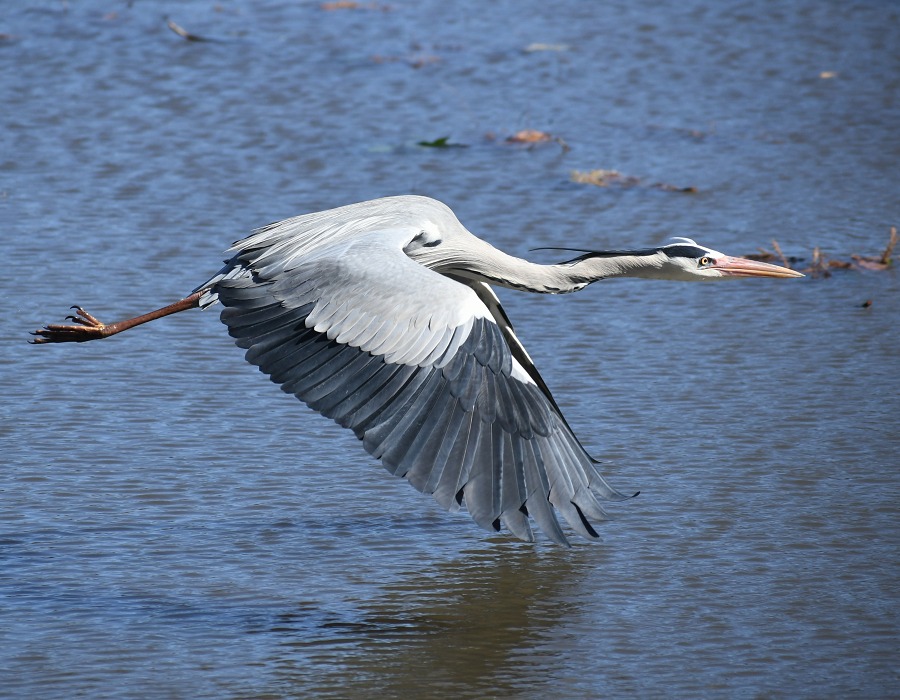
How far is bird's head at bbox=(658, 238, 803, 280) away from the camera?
6.11 meters

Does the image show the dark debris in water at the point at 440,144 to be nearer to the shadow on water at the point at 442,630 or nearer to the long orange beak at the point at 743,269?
the long orange beak at the point at 743,269

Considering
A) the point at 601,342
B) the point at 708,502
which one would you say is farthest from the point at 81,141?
the point at 708,502

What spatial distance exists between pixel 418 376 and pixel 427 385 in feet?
0.15

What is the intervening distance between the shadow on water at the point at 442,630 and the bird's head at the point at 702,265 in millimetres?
1391

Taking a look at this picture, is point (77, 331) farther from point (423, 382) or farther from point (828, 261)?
point (828, 261)

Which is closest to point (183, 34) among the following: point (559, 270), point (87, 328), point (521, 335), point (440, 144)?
point (440, 144)

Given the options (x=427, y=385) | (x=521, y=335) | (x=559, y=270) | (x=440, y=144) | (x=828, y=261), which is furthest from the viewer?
(x=440, y=144)

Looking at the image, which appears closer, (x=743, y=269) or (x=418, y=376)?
(x=418, y=376)

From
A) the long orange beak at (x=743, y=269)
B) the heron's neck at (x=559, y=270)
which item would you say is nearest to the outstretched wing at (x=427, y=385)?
the heron's neck at (x=559, y=270)

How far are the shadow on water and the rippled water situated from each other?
0.05 feet

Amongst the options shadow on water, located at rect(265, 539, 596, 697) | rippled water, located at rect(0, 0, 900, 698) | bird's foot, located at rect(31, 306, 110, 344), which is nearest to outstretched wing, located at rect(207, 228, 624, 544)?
shadow on water, located at rect(265, 539, 596, 697)

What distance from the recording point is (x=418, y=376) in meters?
4.86

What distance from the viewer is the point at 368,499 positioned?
5836 mm

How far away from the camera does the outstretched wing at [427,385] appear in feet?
15.3
